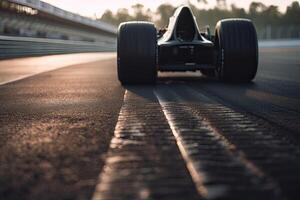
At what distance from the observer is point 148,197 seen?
1.88m

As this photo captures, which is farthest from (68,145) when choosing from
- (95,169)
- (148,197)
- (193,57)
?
(193,57)

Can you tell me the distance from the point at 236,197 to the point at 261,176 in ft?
1.12

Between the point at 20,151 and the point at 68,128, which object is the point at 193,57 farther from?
the point at 20,151

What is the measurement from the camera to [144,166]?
2.40 metres

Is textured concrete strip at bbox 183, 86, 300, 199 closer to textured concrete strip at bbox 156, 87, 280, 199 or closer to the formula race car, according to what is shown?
textured concrete strip at bbox 156, 87, 280, 199

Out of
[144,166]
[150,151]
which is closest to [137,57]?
[150,151]

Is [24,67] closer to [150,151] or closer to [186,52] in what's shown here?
[186,52]

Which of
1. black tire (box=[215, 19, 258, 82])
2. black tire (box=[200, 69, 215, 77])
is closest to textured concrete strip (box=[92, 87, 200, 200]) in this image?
black tire (box=[215, 19, 258, 82])

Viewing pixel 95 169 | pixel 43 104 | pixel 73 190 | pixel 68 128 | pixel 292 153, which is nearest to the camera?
pixel 73 190

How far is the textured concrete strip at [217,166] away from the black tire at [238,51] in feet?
15.3

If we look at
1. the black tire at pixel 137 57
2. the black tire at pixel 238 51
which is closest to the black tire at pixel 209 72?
the black tire at pixel 238 51

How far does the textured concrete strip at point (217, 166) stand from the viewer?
6.35 feet

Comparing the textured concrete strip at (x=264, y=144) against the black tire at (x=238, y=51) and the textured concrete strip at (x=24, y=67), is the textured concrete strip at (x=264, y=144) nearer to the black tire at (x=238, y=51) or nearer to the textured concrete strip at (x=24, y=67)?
the black tire at (x=238, y=51)

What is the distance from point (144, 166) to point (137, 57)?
5.89 meters
